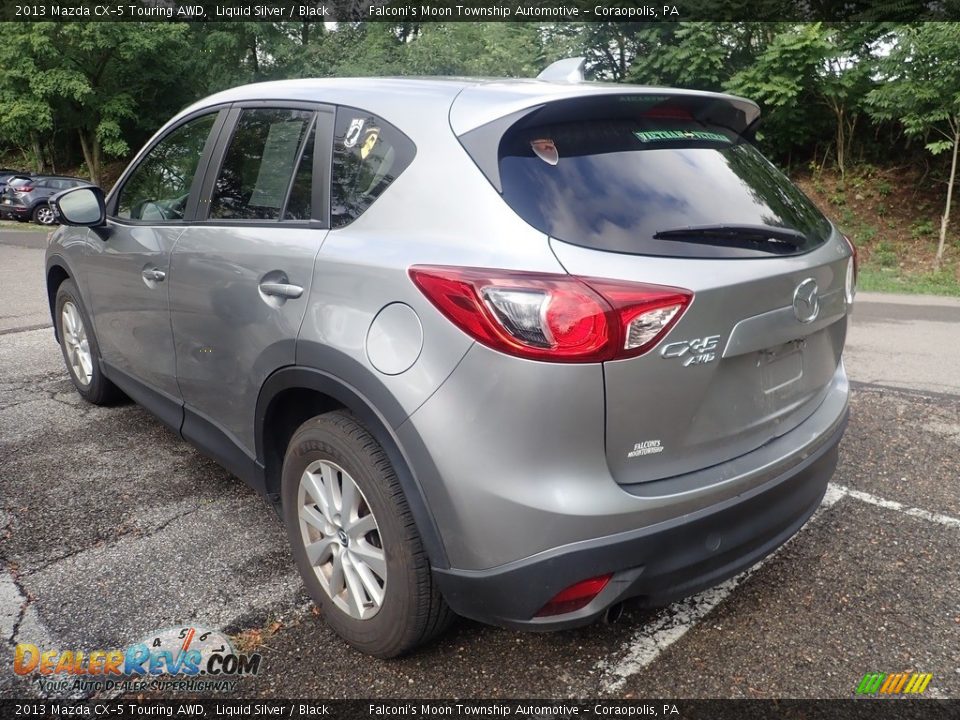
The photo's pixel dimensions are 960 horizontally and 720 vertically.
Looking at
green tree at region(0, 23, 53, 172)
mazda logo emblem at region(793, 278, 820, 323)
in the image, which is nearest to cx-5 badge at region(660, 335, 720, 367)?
mazda logo emblem at region(793, 278, 820, 323)

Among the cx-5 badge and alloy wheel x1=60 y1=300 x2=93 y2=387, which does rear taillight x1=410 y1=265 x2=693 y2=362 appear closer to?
the cx-5 badge

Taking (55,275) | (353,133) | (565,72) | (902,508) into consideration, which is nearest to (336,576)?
(353,133)

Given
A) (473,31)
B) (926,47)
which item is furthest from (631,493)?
(473,31)

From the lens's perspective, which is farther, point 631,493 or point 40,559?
point 40,559

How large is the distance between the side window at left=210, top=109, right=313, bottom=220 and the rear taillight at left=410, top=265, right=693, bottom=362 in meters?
0.98

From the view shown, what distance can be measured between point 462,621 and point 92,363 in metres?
3.02

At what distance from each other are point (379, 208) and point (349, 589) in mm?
1211

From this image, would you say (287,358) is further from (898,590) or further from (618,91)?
(898,590)

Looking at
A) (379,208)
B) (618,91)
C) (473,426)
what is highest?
(618,91)

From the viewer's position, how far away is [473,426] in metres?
2.03

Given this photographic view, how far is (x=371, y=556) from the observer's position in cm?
238

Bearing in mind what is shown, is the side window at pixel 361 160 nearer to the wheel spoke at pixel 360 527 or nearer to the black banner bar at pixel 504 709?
the wheel spoke at pixel 360 527

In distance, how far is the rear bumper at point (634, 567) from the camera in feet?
6.70

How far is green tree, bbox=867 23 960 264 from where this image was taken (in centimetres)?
1309
